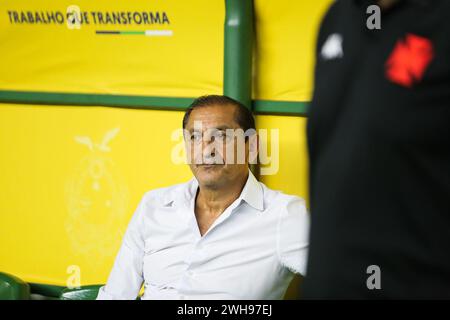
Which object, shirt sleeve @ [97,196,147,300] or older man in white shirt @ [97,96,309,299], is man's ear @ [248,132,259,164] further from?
shirt sleeve @ [97,196,147,300]

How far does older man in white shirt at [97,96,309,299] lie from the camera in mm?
1861

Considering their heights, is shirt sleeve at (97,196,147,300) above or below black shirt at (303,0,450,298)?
below

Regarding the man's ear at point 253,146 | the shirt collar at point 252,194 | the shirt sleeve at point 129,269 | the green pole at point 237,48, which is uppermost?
the green pole at point 237,48

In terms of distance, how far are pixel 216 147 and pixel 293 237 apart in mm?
368

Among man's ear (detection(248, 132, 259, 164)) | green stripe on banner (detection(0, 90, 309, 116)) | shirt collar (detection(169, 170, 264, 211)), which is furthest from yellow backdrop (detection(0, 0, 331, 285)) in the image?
shirt collar (detection(169, 170, 264, 211))

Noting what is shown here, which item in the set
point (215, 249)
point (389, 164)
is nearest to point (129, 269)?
point (215, 249)

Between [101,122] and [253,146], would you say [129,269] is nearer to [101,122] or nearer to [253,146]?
[253,146]

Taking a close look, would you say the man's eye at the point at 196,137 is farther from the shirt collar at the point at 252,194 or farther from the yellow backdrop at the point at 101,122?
the yellow backdrop at the point at 101,122

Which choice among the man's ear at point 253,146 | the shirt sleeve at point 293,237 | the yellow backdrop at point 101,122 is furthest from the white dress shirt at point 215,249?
the yellow backdrop at point 101,122

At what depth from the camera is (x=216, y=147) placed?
1935 mm

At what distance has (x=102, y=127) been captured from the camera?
97.7 inches

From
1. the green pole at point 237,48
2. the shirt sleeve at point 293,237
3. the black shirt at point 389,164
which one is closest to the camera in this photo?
the black shirt at point 389,164

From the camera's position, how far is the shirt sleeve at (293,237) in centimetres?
184
